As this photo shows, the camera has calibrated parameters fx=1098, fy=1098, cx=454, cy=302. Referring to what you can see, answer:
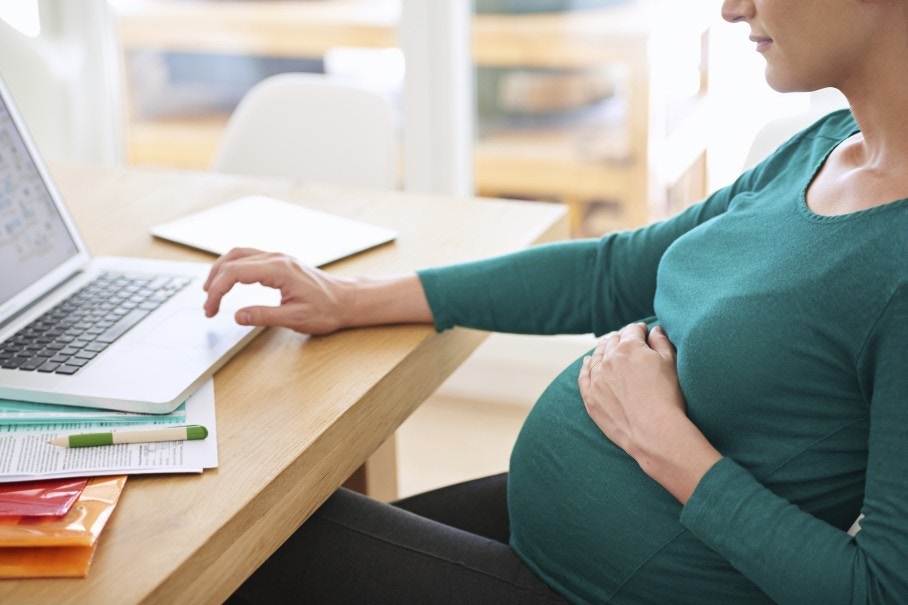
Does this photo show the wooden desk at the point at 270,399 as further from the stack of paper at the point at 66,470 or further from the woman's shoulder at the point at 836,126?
the woman's shoulder at the point at 836,126

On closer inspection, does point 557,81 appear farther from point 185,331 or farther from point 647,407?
point 647,407

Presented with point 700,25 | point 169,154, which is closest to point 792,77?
point 700,25

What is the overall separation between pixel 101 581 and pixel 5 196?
1.99 ft

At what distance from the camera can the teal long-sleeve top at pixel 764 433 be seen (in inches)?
33.1

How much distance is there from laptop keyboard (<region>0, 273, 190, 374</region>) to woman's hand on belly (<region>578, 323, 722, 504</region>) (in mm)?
496

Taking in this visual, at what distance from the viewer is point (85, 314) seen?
47.4 inches

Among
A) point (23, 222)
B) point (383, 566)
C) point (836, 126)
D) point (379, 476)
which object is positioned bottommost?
point (379, 476)

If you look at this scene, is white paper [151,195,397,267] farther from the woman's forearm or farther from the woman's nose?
the woman's nose

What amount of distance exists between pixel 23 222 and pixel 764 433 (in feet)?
2.75

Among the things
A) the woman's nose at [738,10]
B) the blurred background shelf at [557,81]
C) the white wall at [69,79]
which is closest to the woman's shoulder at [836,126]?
the woman's nose at [738,10]

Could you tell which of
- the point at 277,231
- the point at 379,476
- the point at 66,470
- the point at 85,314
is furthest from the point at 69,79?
the point at 66,470

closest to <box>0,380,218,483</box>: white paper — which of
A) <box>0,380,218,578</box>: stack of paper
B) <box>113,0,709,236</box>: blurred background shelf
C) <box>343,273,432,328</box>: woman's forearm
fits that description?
<box>0,380,218,578</box>: stack of paper

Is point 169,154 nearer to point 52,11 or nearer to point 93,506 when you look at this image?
point 52,11

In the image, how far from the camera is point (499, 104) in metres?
2.64
